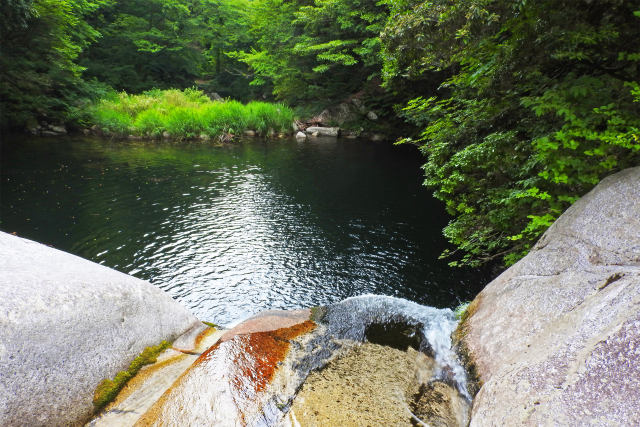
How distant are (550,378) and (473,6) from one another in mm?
4185

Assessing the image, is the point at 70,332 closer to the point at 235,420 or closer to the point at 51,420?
the point at 51,420

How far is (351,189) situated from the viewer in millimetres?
12359

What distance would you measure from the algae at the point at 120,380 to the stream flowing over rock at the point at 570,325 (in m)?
3.13

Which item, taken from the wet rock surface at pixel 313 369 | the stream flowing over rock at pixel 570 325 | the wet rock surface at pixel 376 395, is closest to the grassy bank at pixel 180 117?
the wet rock surface at pixel 313 369

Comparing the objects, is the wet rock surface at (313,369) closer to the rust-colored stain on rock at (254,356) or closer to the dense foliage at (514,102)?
the rust-colored stain on rock at (254,356)

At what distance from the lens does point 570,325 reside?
99.7 inches

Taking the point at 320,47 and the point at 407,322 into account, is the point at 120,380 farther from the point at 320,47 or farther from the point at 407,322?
the point at 320,47

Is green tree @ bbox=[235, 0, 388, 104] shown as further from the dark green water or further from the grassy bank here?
the dark green water

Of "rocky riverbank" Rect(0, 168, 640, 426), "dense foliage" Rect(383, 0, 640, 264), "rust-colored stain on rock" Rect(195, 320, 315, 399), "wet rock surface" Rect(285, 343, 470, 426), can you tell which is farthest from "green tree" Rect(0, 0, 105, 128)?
"wet rock surface" Rect(285, 343, 470, 426)

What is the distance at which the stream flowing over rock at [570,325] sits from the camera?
1.90m

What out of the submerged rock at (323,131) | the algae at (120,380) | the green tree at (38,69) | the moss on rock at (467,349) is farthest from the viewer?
the submerged rock at (323,131)

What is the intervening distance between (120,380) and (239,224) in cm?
613

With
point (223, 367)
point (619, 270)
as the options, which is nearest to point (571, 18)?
point (619, 270)

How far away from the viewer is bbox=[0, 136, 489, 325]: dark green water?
247 inches
